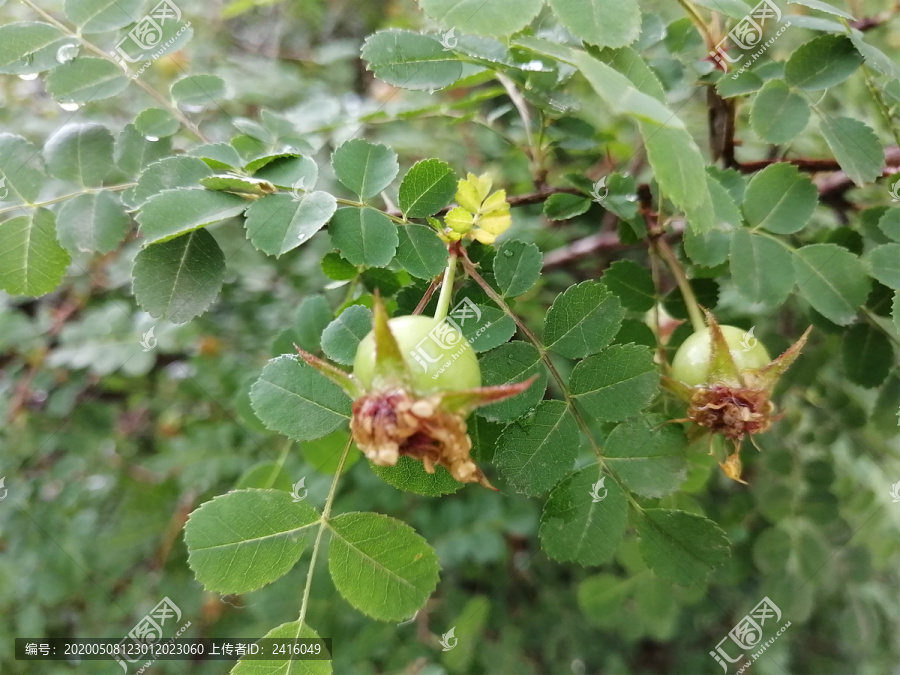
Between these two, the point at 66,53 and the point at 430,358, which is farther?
the point at 66,53

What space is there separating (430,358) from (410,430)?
11 centimetres

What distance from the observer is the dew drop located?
1174mm

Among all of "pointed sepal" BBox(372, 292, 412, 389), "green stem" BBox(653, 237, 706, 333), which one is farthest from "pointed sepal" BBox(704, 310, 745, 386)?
"pointed sepal" BBox(372, 292, 412, 389)

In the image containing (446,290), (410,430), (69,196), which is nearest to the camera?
(410,430)

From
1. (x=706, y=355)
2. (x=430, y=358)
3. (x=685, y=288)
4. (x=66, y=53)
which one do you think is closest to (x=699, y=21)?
(x=685, y=288)

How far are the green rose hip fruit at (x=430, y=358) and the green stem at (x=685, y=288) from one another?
0.52 metres

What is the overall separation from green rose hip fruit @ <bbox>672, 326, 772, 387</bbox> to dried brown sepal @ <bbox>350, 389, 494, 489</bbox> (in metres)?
0.45

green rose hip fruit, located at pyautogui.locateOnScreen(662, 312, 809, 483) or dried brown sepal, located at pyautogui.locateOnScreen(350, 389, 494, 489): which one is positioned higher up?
dried brown sepal, located at pyautogui.locateOnScreen(350, 389, 494, 489)

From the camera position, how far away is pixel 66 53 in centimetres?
118

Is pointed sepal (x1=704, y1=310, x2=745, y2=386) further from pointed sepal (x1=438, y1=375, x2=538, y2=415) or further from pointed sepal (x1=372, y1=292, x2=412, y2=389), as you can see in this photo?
pointed sepal (x1=372, y1=292, x2=412, y2=389)

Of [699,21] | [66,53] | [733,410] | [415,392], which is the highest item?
[699,21]

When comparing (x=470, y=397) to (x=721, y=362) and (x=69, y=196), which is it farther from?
(x=69, y=196)

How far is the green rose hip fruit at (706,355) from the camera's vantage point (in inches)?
38.7

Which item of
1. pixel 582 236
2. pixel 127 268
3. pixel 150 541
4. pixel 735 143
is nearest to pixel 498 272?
pixel 735 143
